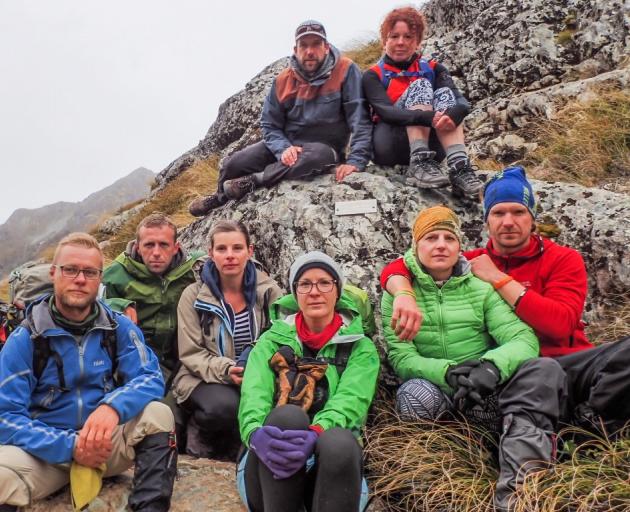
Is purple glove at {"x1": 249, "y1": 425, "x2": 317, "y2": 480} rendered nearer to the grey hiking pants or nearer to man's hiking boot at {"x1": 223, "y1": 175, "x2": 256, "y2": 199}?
the grey hiking pants

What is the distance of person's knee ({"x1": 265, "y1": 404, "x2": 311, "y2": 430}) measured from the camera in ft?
9.52

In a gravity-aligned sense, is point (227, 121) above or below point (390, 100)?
above

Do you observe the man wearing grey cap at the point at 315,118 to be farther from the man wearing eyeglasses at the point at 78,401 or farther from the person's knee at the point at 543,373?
the person's knee at the point at 543,373

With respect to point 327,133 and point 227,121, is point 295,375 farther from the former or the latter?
point 227,121

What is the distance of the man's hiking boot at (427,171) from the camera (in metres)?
5.04

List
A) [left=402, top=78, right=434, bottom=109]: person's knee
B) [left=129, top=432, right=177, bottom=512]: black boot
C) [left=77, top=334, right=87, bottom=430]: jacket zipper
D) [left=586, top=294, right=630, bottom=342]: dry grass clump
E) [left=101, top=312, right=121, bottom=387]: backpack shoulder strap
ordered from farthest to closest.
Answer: [left=402, top=78, right=434, bottom=109]: person's knee, [left=586, top=294, right=630, bottom=342]: dry grass clump, [left=101, top=312, right=121, bottom=387]: backpack shoulder strap, [left=77, top=334, right=87, bottom=430]: jacket zipper, [left=129, top=432, right=177, bottom=512]: black boot

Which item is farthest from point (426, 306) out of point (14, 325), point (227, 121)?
point (227, 121)

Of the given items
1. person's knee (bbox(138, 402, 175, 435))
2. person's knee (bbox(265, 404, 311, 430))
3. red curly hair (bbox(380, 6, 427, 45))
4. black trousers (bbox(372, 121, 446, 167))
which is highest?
red curly hair (bbox(380, 6, 427, 45))

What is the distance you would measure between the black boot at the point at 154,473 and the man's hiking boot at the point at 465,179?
139 inches

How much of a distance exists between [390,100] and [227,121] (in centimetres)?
774

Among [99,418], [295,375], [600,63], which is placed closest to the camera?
[99,418]

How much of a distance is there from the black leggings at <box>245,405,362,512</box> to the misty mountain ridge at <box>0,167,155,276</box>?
35.5 meters

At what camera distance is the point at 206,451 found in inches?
161

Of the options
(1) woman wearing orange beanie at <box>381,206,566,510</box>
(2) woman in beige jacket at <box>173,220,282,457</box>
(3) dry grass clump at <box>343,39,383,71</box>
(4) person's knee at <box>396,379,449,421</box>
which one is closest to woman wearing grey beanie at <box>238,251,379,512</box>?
(4) person's knee at <box>396,379,449,421</box>
